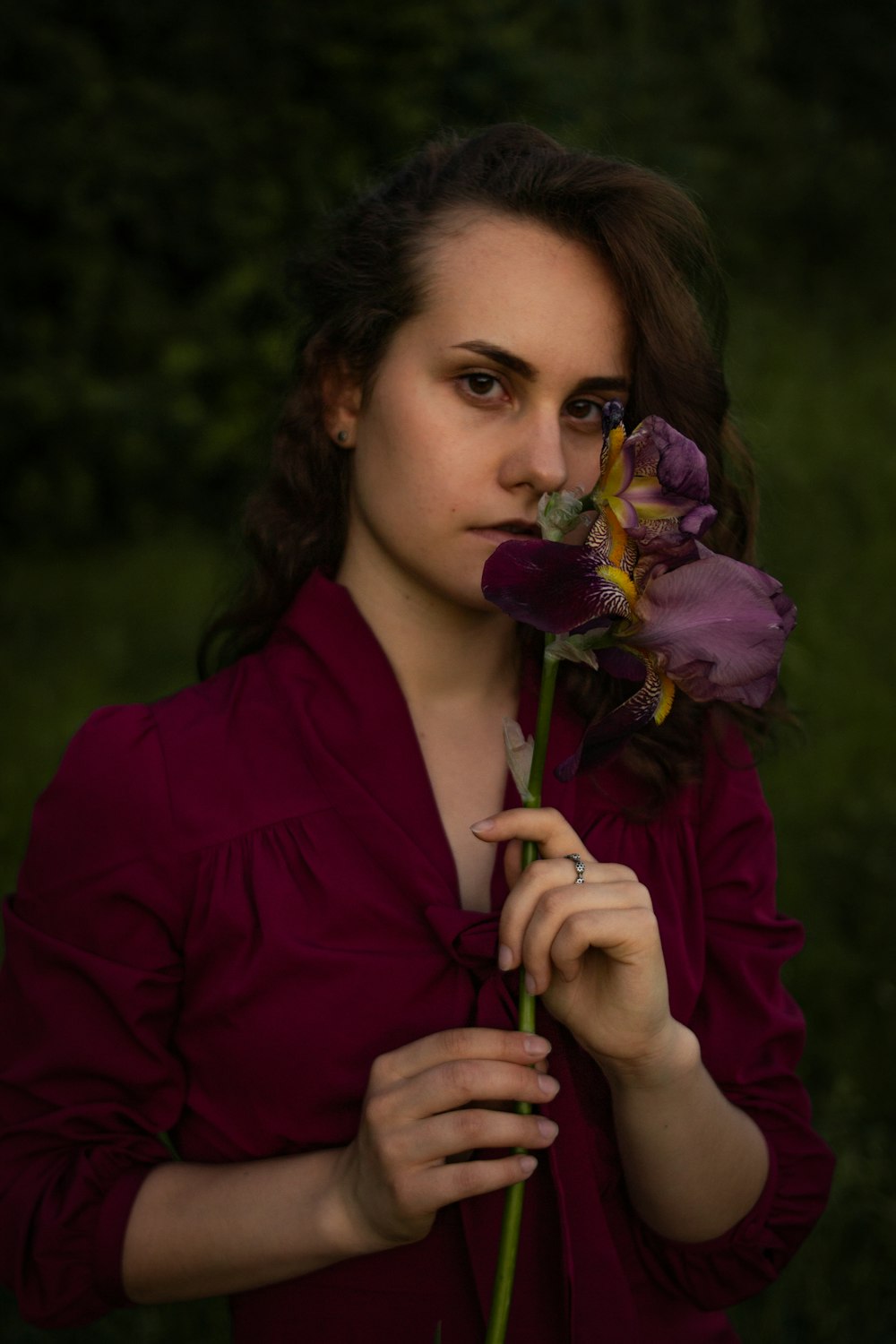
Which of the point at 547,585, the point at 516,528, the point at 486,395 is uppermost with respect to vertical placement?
the point at 486,395

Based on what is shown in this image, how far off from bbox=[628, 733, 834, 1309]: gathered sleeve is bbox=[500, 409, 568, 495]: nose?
0.50 metres

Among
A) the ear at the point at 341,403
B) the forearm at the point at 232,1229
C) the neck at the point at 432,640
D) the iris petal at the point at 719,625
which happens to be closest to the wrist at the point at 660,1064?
the forearm at the point at 232,1229

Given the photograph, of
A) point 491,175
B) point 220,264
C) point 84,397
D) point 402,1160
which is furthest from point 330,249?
point 220,264

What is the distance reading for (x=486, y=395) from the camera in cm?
172

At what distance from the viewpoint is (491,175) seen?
1.89 meters

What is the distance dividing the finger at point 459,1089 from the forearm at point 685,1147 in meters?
0.16

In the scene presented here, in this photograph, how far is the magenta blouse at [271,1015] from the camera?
1.63 metres

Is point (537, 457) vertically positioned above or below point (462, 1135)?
above

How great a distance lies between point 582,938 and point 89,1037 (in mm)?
657

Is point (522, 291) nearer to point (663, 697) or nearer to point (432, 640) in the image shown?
point (432, 640)

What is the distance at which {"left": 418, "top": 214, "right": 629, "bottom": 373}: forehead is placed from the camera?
1.70 meters

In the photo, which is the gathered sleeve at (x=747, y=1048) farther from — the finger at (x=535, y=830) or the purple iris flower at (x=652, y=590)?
the purple iris flower at (x=652, y=590)

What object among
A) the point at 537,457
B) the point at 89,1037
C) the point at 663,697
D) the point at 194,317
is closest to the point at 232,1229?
the point at 89,1037

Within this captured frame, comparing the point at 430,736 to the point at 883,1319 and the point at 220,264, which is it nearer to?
the point at 883,1319
